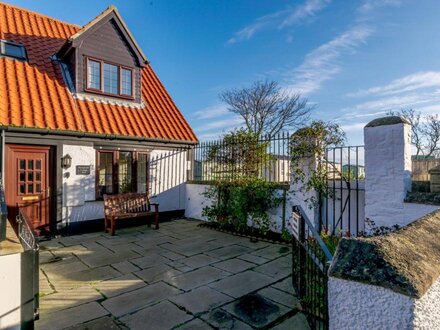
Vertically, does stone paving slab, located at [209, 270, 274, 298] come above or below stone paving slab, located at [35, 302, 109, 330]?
below

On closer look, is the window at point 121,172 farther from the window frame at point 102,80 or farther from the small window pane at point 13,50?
the small window pane at point 13,50

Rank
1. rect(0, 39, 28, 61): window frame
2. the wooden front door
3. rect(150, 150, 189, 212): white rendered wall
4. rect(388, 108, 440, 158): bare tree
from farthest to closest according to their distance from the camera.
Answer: rect(388, 108, 440, 158): bare tree
rect(150, 150, 189, 212): white rendered wall
rect(0, 39, 28, 61): window frame
the wooden front door

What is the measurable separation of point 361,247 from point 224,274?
3.62 meters

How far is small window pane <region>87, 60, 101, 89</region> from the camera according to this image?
8.50m

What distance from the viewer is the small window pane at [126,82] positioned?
367 inches

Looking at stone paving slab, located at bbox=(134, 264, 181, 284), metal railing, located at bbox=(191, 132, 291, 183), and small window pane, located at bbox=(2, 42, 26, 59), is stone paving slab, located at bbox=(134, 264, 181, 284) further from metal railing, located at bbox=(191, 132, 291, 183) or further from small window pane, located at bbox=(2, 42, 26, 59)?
small window pane, located at bbox=(2, 42, 26, 59)

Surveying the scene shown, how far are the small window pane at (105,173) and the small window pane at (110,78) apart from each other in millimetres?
2331

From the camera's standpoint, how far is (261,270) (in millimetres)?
4777

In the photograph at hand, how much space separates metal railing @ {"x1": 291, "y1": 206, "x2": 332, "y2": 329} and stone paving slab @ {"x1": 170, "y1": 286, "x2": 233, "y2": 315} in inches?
40.2

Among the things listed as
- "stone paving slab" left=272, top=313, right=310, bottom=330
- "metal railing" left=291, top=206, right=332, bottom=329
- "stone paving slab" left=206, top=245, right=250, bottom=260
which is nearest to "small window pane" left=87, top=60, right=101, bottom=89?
"stone paving slab" left=206, top=245, right=250, bottom=260

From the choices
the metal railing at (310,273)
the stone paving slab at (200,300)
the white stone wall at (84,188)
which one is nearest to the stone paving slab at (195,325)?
the stone paving slab at (200,300)

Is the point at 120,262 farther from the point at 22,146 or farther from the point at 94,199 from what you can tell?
the point at 22,146

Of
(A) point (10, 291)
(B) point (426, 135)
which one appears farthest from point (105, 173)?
(B) point (426, 135)

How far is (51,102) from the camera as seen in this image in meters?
7.64
